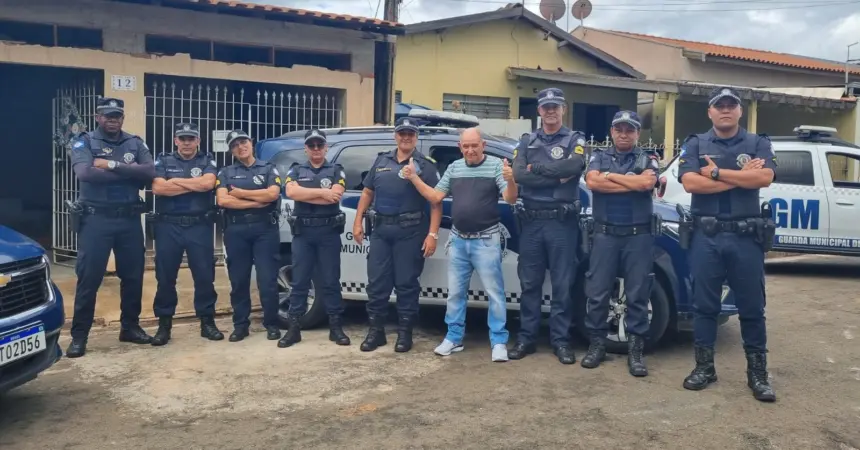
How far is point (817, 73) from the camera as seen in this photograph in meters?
22.0

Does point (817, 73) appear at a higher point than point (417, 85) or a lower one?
higher

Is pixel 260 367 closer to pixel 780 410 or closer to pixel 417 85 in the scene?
pixel 780 410

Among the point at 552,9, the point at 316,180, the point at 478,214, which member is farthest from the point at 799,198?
the point at 552,9

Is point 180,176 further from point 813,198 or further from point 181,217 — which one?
point 813,198

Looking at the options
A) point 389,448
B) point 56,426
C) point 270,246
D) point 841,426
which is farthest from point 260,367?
point 841,426

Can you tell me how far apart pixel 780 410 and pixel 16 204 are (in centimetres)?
1057

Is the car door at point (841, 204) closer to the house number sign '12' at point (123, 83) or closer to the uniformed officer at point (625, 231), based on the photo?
the uniformed officer at point (625, 231)

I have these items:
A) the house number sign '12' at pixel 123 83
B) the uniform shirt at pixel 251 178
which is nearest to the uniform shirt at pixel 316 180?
the uniform shirt at pixel 251 178

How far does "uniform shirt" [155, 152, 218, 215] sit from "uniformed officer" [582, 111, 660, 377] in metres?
3.05

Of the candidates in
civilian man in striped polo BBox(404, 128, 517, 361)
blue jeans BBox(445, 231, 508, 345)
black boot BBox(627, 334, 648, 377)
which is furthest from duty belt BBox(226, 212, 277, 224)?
black boot BBox(627, 334, 648, 377)

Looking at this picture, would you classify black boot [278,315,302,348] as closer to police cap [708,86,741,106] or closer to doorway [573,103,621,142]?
police cap [708,86,741,106]

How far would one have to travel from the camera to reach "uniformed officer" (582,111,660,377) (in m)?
5.41

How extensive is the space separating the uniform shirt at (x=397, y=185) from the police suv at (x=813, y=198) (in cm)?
453

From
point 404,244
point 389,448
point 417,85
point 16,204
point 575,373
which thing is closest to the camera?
point 389,448
